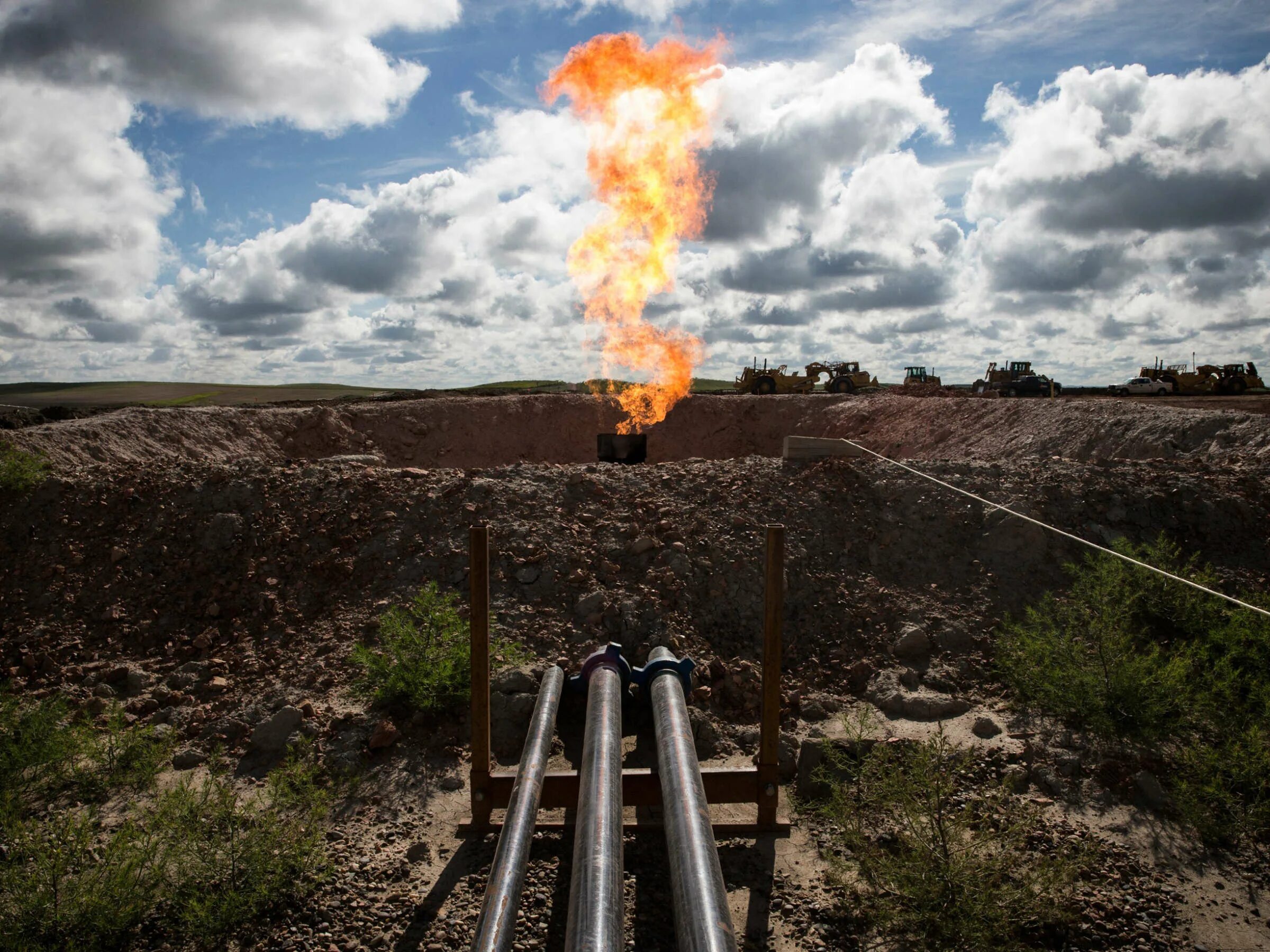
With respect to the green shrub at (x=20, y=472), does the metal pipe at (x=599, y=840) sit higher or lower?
lower

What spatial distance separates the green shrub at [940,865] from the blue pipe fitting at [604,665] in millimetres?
1653

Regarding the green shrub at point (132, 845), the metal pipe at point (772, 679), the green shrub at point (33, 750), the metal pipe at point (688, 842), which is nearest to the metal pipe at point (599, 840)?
the metal pipe at point (688, 842)

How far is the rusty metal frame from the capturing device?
4648 millimetres

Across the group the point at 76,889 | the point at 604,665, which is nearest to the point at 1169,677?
the point at 604,665

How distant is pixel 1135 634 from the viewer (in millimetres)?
7051

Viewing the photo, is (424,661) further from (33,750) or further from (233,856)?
(33,750)

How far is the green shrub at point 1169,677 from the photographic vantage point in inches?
194

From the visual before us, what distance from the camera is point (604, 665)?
5.55 meters

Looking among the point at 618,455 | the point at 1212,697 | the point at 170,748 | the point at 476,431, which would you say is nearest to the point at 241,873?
the point at 170,748

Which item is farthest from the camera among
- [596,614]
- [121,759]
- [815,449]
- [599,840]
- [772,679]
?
[815,449]

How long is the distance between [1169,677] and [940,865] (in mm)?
3093

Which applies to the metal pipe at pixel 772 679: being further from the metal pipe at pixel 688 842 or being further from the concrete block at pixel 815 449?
the concrete block at pixel 815 449

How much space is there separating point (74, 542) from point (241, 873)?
252 inches

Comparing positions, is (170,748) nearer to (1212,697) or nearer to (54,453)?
(1212,697)
